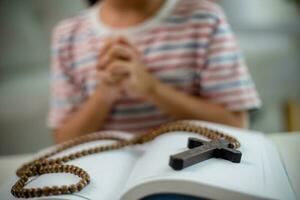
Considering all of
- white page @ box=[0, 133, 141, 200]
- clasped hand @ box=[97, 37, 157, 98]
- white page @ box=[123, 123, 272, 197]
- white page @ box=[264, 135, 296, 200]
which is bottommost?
white page @ box=[0, 133, 141, 200]

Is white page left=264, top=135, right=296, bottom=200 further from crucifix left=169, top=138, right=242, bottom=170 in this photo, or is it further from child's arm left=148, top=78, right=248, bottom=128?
child's arm left=148, top=78, right=248, bottom=128

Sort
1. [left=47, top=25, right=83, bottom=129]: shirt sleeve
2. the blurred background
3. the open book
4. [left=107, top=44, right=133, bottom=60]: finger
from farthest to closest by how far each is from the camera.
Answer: the blurred background
[left=47, top=25, right=83, bottom=129]: shirt sleeve
[left=107, top=44, right=133, bottom=60]: finger
the open book

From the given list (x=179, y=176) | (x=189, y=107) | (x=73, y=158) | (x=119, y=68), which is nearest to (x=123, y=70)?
(x=119, y=68)

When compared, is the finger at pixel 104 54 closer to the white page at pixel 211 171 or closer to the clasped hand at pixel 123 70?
the clasped hand at pixel 123 70

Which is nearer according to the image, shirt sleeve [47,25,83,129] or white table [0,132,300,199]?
white table [0,132,300,199]

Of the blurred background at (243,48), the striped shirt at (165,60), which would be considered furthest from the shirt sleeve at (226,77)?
the blurred background at (243,48)

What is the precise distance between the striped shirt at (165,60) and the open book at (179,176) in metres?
0.22

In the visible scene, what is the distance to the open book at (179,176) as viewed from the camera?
32 centimetres

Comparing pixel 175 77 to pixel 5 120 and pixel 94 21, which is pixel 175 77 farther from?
pixel 5 120

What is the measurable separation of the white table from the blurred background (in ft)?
1.41

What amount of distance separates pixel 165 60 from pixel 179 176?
398 mm

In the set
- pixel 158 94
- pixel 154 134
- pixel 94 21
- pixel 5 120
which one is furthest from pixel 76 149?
pixel 5 120

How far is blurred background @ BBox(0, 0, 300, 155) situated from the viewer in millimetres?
1056

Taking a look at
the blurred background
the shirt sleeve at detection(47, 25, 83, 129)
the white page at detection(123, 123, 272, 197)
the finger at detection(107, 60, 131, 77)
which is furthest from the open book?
the blurred background
